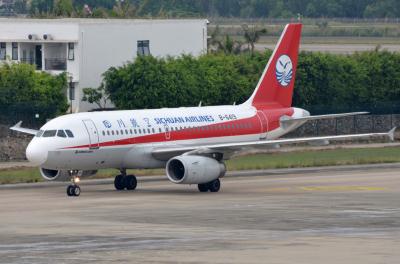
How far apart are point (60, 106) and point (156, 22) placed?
55.5 ft

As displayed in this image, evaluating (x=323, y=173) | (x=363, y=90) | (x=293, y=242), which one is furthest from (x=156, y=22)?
(x=293, y=242)

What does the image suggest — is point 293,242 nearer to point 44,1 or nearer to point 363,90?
point 363,90

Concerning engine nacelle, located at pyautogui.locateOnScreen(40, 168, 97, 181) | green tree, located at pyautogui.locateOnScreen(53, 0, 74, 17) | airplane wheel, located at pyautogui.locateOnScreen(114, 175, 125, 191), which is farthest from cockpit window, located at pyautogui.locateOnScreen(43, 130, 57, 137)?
green tree, located at pyautogui.locateOnScreen(53, 0, 74, 17)

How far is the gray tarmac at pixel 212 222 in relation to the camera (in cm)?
3375

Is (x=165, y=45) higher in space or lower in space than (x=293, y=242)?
higher

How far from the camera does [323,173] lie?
207 ft

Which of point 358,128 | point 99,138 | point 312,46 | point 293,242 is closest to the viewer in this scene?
point 293,242

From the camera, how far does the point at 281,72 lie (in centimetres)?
6306

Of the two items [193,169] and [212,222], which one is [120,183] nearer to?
[193,169]

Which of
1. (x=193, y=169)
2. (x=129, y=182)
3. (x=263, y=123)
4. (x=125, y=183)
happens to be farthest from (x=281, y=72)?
(x=193, y=169)

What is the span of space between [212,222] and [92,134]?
40.4ft

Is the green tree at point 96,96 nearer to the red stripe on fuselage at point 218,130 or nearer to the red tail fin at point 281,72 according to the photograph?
the red tail fin at point 281,72

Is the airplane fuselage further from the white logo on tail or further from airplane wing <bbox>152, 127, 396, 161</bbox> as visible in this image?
the white logo on tail

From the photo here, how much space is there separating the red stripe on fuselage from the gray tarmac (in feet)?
7.06
